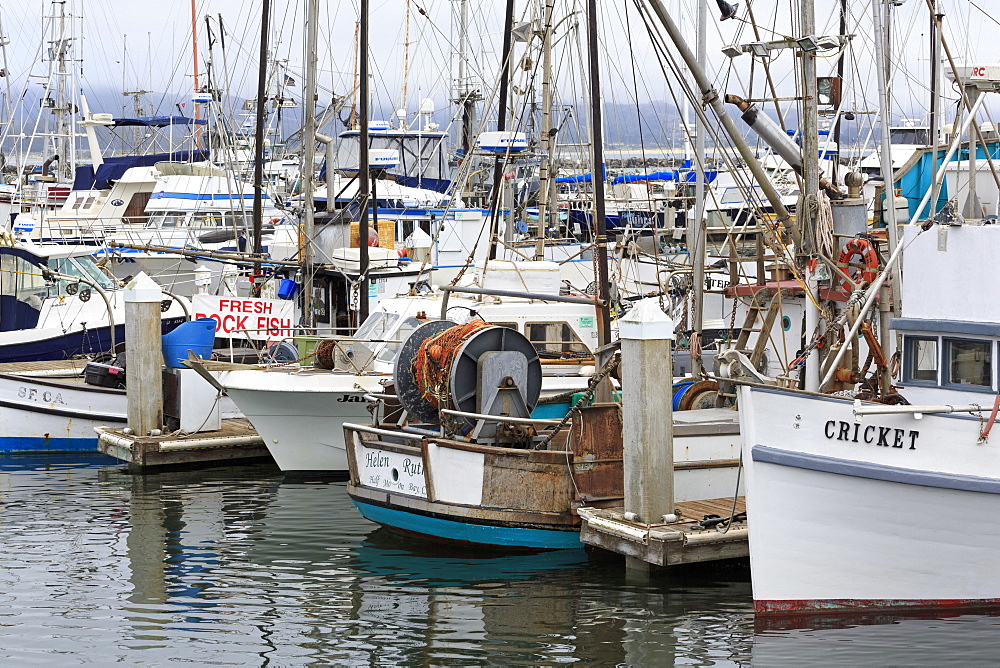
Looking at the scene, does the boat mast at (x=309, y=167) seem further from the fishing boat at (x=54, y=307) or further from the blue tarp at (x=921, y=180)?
the blue tarp at (x=921, y=180)

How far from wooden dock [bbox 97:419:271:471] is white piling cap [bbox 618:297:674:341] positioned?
9007mm

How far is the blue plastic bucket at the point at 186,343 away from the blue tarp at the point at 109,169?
2440 centimetres

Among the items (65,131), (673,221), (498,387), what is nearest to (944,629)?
(498,387)

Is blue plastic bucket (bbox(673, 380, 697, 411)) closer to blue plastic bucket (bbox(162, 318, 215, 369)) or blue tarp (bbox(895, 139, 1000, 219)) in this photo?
blue tarp (bbox(895, 139, 1000, 219))

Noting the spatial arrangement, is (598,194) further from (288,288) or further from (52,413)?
(52,413)

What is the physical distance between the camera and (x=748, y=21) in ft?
41.8

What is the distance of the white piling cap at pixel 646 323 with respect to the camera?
12383 millimetres

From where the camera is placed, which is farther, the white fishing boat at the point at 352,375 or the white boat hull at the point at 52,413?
the white boat hull at the point at 52,413

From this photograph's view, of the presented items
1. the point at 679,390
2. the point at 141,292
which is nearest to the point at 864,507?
the point at 679,390

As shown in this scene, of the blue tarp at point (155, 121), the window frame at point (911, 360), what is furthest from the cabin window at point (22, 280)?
the blue tarp at point (155, 121)

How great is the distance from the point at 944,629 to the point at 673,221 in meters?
33.7

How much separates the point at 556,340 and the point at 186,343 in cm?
599

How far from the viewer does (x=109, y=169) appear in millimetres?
44250

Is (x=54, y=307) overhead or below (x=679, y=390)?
overhead
